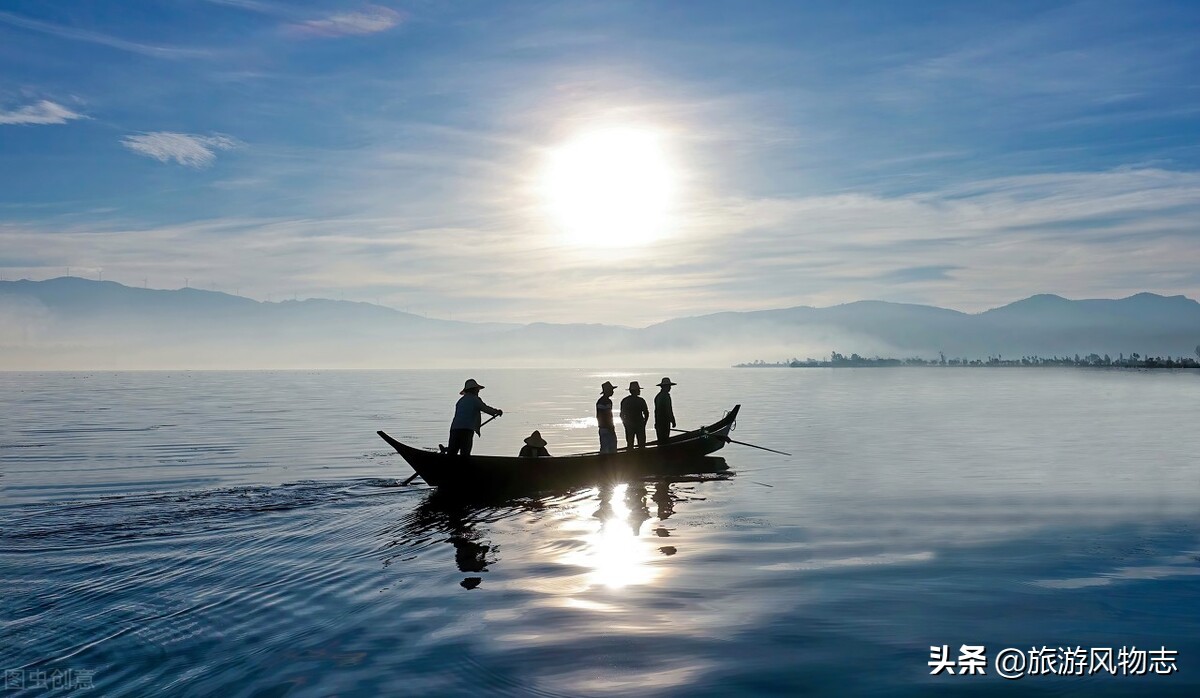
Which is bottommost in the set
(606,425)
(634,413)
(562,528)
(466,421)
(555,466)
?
(562,528)

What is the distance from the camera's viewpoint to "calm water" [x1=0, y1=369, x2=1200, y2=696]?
941cm

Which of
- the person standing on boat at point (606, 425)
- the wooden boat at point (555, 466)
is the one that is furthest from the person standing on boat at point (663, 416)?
the person standing on boat at point (606, 425)

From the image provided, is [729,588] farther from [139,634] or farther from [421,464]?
[421,464]

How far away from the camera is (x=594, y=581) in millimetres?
13469

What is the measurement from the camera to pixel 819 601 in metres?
12.3

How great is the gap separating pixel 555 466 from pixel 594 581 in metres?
11.1

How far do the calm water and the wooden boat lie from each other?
924mm

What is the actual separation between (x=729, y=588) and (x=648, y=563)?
2.13 m

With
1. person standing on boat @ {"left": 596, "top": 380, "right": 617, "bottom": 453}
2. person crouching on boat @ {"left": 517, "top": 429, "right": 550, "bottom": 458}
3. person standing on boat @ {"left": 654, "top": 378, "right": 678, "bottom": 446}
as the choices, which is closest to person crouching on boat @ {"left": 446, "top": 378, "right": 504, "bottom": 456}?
person crouching on boat @ {"left": 517, "top": 429, "right": 550, "bottom": 458}

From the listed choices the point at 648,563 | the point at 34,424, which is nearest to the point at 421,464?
the point at 648,563

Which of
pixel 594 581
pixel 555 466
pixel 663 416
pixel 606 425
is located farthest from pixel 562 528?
pixel 663 416

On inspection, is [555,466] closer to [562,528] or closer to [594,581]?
[562,528]

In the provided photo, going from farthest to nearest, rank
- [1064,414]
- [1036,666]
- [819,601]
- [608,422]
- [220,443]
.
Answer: [1064,414], [220,443], [608,422], [819,601], [1036,666]

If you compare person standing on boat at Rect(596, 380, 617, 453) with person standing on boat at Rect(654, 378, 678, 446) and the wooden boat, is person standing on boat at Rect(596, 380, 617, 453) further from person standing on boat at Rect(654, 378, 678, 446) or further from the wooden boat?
person standing on boat at Rect(654, 378, 678, 446)
